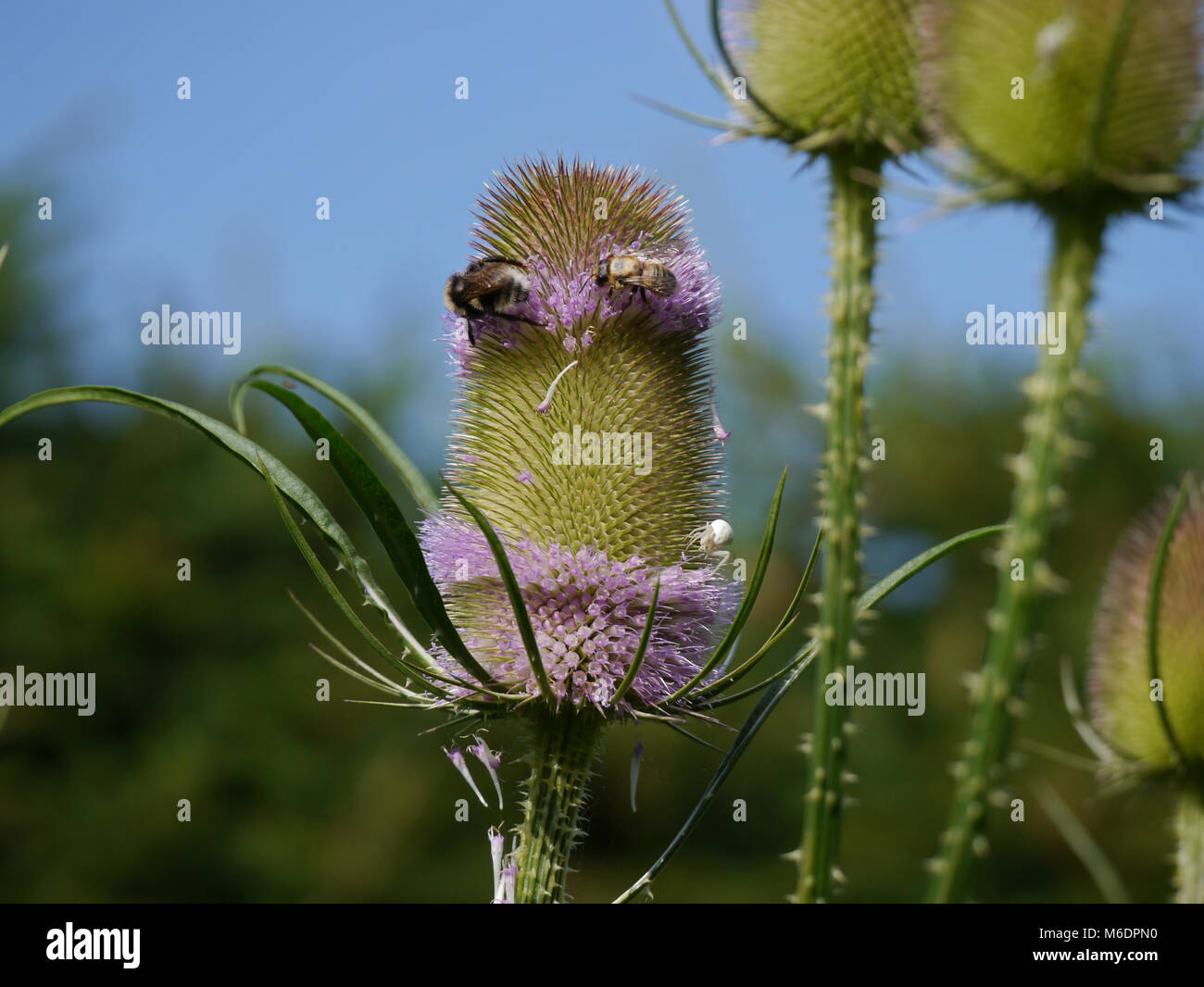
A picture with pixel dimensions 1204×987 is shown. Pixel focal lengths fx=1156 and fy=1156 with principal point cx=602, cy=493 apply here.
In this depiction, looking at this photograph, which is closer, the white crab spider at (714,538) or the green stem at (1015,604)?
the green stem at (1015,604)

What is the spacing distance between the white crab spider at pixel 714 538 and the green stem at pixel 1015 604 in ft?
3.48

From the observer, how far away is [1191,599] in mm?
3125

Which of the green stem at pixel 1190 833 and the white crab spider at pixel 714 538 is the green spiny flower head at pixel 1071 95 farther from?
the green stem at pixel 1190 833

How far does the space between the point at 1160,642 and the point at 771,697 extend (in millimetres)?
1268

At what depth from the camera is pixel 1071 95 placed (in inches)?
73.6

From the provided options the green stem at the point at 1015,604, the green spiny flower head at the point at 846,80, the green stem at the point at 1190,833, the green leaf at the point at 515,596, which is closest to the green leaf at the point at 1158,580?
the green stem at the point at 1015,604

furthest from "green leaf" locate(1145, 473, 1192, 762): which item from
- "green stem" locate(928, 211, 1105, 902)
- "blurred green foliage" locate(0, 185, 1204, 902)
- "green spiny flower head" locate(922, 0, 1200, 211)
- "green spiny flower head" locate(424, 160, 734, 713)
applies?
"blurred green foliage" locate(0, 185, 1204, 902)

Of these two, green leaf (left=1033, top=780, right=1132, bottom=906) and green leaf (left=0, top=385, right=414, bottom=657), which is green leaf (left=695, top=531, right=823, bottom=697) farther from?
green leaf (left=0, top=385, right=414, bottom=657)

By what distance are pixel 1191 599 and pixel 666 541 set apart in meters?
1.48

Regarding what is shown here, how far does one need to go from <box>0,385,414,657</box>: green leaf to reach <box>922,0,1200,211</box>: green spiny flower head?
148 centimetres

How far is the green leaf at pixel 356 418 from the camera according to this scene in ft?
7.98

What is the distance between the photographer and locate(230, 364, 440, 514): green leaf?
243 cm
